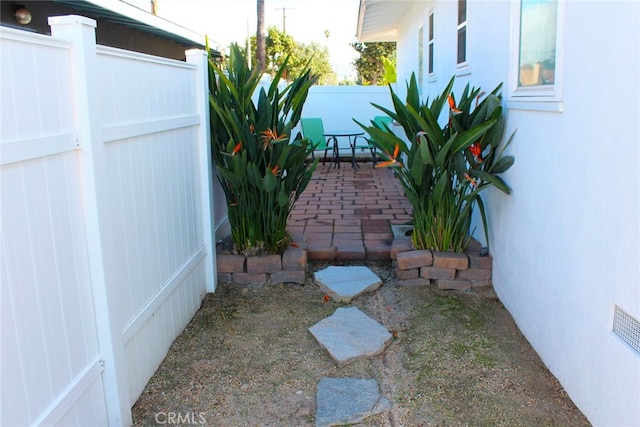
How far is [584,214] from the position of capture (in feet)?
7.03

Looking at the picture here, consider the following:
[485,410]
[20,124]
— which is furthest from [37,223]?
[485,410]

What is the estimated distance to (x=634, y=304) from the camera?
5.76 ft

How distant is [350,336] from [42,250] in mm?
1690

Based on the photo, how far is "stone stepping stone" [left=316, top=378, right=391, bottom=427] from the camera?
223 cm

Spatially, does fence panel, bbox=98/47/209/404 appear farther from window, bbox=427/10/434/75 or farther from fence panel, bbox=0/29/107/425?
window, bbox=427/10/434/75

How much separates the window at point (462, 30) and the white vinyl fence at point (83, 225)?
2892 mm

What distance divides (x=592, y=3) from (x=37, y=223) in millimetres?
2101

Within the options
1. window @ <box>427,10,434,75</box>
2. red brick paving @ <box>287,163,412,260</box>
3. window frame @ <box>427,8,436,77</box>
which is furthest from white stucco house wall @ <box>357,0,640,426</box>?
window @ <box>427,10,434,75</box>

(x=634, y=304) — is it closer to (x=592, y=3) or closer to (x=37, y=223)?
(x=592, y=3)

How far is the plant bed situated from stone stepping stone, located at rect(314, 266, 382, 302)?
0.22 m

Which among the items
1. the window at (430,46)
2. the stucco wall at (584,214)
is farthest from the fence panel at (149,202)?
the window at (430,46)

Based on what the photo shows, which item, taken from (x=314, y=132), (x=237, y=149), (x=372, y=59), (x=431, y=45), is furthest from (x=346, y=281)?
(x=372, y=59)

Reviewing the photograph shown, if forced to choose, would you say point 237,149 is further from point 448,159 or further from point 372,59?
point 372,59

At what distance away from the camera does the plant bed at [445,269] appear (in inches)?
139
